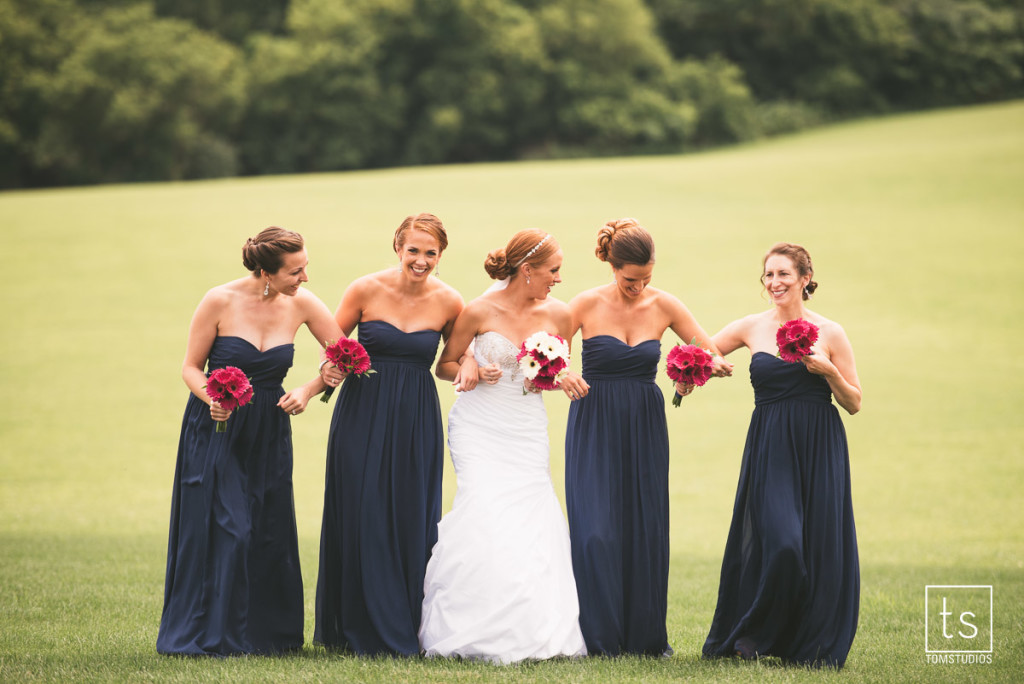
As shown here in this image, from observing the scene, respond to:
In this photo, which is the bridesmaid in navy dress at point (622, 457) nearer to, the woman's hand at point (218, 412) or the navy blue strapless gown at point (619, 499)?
the navy blue strapless gown at point (619, 499)

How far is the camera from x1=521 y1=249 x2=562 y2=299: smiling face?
23.2ft

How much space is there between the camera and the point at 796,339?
21.8 feet

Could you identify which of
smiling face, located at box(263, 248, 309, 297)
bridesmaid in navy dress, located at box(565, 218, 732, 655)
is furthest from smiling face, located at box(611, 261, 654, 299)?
smiling face, located at box(263, 248, 309, 297)

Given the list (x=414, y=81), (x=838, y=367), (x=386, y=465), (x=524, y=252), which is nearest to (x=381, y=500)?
(x=386, y=465)

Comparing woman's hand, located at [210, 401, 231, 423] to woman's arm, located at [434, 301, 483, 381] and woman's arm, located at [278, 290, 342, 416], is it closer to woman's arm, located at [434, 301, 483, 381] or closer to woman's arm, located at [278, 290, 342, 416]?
woman's arm, located at [278, 290, 342, 416]

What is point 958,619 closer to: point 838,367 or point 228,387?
point 838,367

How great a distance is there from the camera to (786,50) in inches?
2463

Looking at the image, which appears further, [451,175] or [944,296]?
[451,175]

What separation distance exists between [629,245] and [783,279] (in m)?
1.07

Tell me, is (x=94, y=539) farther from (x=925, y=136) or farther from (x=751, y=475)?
(x=925, y=136)

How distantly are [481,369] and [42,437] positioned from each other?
13.3m

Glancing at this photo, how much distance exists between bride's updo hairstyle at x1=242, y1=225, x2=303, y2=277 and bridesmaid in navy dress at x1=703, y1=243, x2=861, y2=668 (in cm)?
320

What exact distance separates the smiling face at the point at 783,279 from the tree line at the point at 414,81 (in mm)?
46218

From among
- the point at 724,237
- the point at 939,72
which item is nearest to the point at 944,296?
the point at 724,237
